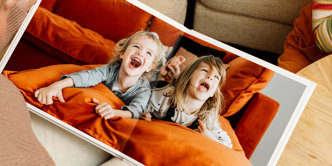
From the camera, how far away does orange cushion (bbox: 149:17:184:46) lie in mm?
558

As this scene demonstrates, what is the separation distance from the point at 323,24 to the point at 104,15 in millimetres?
507

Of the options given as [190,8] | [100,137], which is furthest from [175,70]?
[190,8]

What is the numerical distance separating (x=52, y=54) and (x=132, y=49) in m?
0.19

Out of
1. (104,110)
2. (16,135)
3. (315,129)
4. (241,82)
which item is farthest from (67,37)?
(315,129)

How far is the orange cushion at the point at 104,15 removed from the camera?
0.59 m

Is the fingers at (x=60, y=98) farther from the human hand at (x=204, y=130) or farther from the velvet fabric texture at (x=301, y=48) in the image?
the velvet fabric texture at (x=301, y=48)

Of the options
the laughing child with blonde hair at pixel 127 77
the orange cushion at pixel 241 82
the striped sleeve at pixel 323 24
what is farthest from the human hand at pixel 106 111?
the striped sleeve at pixel 323 24

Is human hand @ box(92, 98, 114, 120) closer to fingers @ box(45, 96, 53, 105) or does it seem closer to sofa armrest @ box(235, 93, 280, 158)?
fingers @ box(45, 96, 53, 105)

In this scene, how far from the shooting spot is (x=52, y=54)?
1.90ft

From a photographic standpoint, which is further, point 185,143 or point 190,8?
point 190,8

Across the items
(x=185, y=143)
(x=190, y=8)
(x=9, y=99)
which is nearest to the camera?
(x=9, y=99)

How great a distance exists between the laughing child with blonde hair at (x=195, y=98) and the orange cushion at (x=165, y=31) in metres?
0.07

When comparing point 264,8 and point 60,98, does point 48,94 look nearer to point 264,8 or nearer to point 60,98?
point 60,98

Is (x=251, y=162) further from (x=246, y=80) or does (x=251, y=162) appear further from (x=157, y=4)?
(x=157, y=4)
